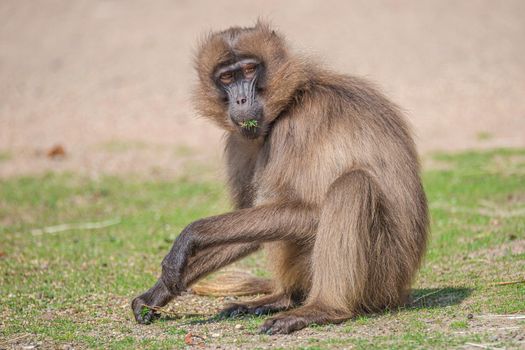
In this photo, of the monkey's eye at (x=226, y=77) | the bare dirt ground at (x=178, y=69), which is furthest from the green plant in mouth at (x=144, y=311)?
the bare dirt ground at (x=178, y=69)

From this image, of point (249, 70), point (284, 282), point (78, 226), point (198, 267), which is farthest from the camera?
point (78, 226)

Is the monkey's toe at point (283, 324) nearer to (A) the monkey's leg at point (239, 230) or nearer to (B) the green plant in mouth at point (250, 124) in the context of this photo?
(A) the monkey's leg at point (239, 230)

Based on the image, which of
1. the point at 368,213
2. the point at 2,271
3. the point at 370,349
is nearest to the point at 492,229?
the point at 368,213

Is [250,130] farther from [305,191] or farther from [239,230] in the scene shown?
[239,230]

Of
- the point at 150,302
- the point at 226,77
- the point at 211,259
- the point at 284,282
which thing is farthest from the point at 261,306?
the point at 226,77

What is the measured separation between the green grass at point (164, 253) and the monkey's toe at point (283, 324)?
10 cm

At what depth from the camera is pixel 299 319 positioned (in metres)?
6.52

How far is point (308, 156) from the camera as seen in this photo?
6879 mm

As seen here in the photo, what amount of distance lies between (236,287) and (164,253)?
2063 millimetres

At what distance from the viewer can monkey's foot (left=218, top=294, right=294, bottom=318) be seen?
7.42 m

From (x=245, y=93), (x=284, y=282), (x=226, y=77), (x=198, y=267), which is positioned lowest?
(x=284, y=282)

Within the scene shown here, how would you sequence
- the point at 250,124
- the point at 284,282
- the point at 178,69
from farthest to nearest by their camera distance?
the point at 178,69 < the point at 284,282 < the point at 250,124

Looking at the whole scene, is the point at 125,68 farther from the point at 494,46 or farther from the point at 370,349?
the point at 370,349

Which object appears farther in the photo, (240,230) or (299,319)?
(240,230)
